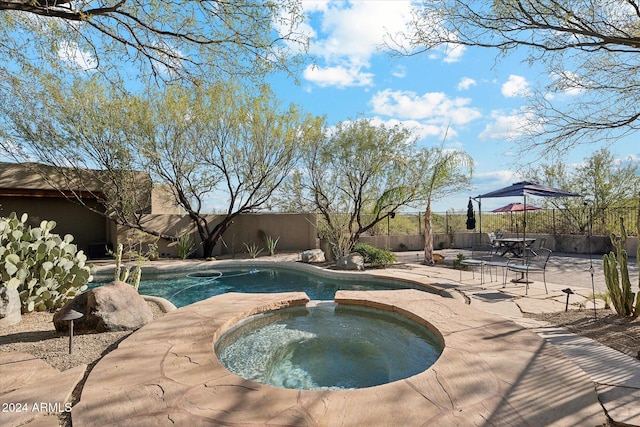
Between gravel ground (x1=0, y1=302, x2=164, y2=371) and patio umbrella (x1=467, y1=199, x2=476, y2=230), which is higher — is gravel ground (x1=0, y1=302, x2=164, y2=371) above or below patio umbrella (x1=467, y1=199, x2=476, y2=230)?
below

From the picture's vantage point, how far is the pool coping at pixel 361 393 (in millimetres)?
2178

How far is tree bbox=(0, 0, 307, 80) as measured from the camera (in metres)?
4.18

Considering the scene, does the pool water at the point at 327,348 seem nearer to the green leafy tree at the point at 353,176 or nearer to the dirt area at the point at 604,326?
the dirt area at the point at 604,326

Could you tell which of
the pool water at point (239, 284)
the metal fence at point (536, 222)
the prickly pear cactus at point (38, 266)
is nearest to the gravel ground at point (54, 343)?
the prickly pear cactus at point (38, 266)

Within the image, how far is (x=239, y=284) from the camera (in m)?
8.55

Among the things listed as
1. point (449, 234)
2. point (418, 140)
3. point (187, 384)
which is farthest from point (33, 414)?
point (449, 234)

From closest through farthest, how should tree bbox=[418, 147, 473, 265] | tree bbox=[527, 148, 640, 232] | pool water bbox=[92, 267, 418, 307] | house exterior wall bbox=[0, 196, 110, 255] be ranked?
pool water bbox=[92, 267, 418, 307] < tree bbox=[418, 147, 473, 265] < house exterior wall bbox=[0, 196, 110, 255] < tree bbox=[527, 148, 640, 232]

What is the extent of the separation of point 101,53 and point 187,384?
175 inches

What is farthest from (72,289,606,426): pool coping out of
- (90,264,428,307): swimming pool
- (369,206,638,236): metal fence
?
(369,206,638,236): metal fence

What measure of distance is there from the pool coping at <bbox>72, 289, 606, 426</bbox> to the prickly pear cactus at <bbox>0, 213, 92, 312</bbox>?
2203 mm

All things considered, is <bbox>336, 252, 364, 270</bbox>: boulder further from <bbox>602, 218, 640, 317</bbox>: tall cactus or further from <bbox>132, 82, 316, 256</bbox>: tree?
<bbox>602, 218, 640, 317</bbox>: tall cactus

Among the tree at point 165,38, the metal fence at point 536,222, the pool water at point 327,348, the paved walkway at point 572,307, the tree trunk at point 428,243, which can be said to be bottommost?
the pool water at point 327,348

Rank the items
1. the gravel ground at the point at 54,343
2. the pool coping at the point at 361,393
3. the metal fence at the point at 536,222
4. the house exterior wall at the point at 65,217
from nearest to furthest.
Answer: the pool coping at the point at 361,393, the gravel ground at the point at 54,343, the metal fence at the point at 536,222, the house exterior wall at the point at 65,217

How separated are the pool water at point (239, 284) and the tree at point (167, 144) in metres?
3.49
